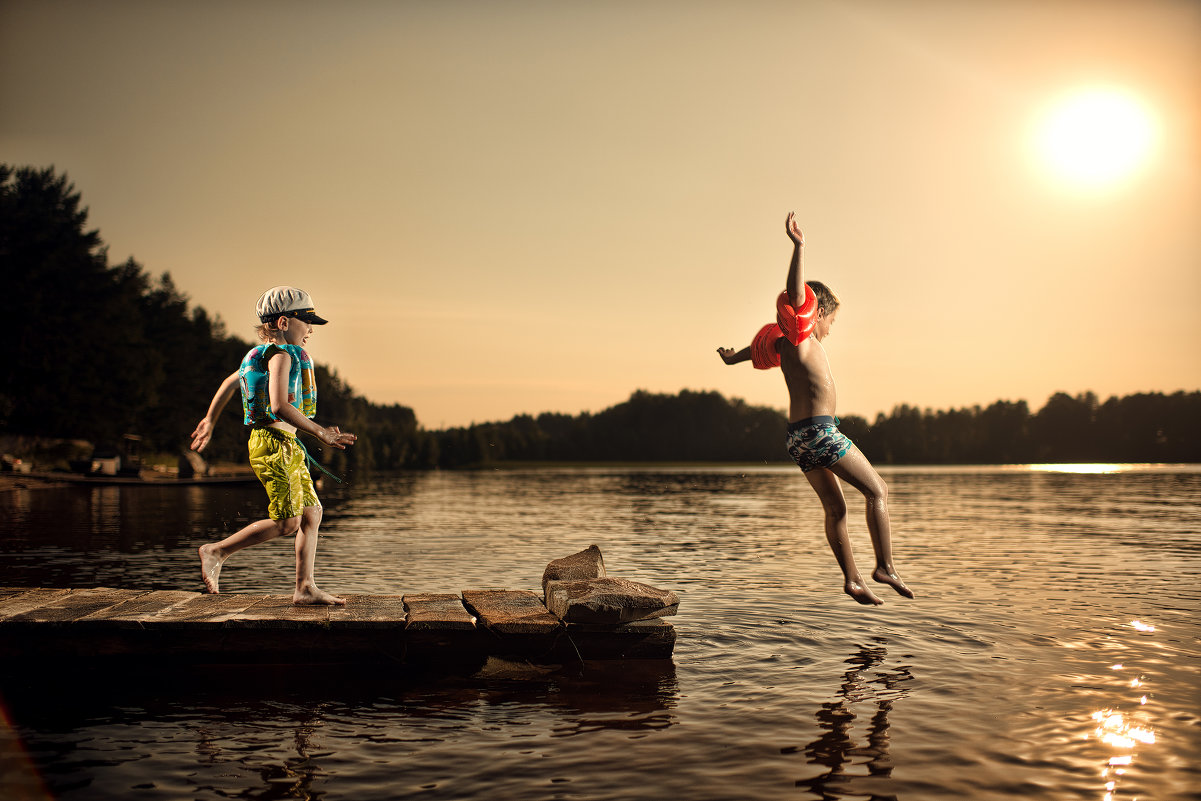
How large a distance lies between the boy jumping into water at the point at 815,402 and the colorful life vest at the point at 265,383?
4705 mm

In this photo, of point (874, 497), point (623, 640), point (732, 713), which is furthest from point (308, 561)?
point (874, 497)

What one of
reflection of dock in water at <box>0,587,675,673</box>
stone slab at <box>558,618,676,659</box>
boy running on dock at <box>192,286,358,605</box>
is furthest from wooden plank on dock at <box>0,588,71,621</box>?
stone slab at <box>558,618,676,659</box>

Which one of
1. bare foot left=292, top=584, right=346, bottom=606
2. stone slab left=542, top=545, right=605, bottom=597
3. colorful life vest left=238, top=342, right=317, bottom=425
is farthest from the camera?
stone slab left=542, top=545, right=605, bottom=597

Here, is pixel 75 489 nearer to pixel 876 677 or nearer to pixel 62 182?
pixel 62 182

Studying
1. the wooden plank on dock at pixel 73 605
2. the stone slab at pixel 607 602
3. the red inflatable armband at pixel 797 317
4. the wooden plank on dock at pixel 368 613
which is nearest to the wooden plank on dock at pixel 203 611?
the wooden plank on dock at pixel 73 605

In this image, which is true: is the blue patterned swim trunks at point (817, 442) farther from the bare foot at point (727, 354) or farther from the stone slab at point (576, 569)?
the stone slab at point (576, 569)

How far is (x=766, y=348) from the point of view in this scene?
662cm

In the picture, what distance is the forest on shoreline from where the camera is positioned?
68.4 metres

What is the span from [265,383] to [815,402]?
18.2 feet

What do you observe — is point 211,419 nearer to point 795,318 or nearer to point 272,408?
point 272,408

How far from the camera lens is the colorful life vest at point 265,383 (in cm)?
922

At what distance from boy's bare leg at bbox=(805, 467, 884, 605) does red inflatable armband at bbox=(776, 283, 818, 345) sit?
0.98m

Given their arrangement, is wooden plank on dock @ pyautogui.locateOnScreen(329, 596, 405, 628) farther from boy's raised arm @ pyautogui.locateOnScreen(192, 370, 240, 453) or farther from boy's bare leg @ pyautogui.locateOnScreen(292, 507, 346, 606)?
boy's raised arm @ pyautogui.locateOnScreen(192, 370, 240, 453)

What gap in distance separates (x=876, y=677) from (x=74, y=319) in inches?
2883
